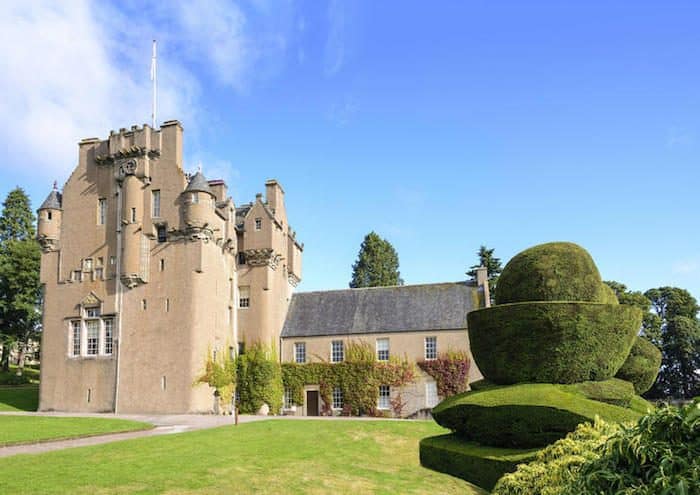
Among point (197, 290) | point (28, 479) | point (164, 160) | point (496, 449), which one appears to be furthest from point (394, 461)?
point (164, 160)

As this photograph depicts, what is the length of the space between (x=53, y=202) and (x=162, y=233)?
9.03 metres

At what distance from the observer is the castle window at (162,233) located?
3589 centimetres

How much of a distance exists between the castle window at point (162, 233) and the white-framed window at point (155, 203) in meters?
0.77

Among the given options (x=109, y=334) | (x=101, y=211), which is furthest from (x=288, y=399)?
(x=101, y=211)

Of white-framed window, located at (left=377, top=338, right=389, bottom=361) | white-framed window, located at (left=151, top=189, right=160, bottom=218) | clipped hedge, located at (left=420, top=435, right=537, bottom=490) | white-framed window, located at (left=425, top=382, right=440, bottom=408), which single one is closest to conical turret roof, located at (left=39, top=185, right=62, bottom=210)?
white-framed window, located at (left=151, top=189, right=160, bottom=218)

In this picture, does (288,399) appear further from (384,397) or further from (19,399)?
(19,399)

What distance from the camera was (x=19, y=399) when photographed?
127 ft

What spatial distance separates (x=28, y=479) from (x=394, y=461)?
10.2 meters

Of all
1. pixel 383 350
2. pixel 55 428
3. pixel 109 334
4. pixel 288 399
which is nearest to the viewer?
pixel 55 428

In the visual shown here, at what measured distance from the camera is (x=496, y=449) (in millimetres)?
13961

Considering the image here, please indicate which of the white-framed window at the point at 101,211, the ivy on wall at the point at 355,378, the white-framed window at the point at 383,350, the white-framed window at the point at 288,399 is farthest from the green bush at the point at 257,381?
the white-framed window at the point at 101,211

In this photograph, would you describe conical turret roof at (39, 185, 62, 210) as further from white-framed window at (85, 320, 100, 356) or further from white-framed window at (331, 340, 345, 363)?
white-framed window at (331, 340, 345, 363)

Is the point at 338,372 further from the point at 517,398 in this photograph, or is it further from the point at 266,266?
the point at 517,398

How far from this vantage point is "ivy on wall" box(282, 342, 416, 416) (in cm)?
3775
